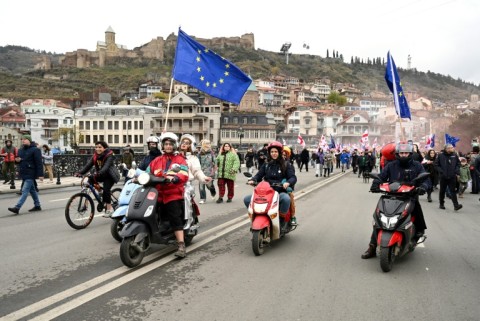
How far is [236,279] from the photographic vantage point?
564 centimetres

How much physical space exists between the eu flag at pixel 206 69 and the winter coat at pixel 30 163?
415cm

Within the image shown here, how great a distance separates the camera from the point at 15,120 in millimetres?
108812

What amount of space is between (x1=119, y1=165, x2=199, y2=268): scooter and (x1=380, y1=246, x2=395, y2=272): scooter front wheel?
2981 millimetres

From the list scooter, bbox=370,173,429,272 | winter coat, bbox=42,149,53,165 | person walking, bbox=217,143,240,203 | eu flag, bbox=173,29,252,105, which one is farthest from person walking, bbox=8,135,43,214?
winter coat, bbox=42,149,53,165

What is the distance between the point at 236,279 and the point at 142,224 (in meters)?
1.46

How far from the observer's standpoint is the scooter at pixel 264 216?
22.6 feet

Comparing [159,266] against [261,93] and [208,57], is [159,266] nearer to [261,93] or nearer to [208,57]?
[208,57]

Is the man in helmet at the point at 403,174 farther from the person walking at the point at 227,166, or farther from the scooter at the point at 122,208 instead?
the person walking at the point at 227,166

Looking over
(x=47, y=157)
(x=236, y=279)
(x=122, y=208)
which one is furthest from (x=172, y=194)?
(x=47, y=157)

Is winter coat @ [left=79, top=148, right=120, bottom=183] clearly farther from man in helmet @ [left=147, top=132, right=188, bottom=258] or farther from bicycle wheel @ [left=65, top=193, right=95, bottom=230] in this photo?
man in helmet @ [left=147, top=132, right=188, bottom=258]

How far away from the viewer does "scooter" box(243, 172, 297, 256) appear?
690cm

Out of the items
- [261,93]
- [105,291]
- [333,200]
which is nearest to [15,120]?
[261,93]

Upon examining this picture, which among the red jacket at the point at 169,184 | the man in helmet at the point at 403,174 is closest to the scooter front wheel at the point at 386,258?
the man in helmet at the point at 403,174

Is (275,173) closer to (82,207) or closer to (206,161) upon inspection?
(82,207)
